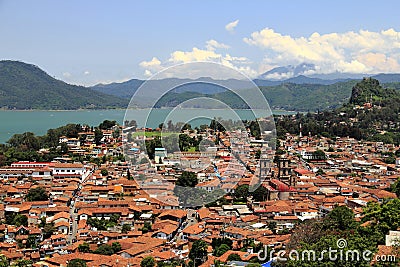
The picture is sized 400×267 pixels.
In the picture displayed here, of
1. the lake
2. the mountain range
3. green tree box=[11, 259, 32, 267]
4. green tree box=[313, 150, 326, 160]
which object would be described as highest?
the mountain range

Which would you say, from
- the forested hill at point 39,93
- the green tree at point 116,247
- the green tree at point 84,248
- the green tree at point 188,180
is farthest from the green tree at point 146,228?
the forested hill at point 39,93

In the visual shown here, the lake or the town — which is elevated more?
the lake

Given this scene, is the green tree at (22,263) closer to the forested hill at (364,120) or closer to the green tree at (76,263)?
the green tree at (76,263)

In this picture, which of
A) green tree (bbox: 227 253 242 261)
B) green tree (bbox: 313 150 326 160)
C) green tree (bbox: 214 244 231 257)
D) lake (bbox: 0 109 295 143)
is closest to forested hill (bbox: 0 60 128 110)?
lake (bbox: 0 109 295 143)

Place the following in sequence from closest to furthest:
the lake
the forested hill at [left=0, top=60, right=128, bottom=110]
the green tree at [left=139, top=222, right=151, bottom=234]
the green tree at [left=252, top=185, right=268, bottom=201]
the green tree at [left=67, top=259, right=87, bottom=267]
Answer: the green tree at [left=67, top=259, right=87, bottom=267], the green tree at [left=139, top=222, right=151, bottom=234], the green tree at [left=252, top=185, right=268, bottom=201], the lake, the forested hill at [left=0, top=60, right=128, bottom=110]

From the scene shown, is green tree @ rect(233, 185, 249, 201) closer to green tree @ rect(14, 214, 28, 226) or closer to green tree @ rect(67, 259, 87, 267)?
green tree @ rect(14, 214, 28, 226)

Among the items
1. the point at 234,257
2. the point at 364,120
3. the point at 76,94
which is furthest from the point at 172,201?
the point at 76,94

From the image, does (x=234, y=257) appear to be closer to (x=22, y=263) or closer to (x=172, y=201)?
(x=22, y=263)

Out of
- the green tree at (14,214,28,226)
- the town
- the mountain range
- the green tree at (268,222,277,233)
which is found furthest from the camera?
the mountain range
